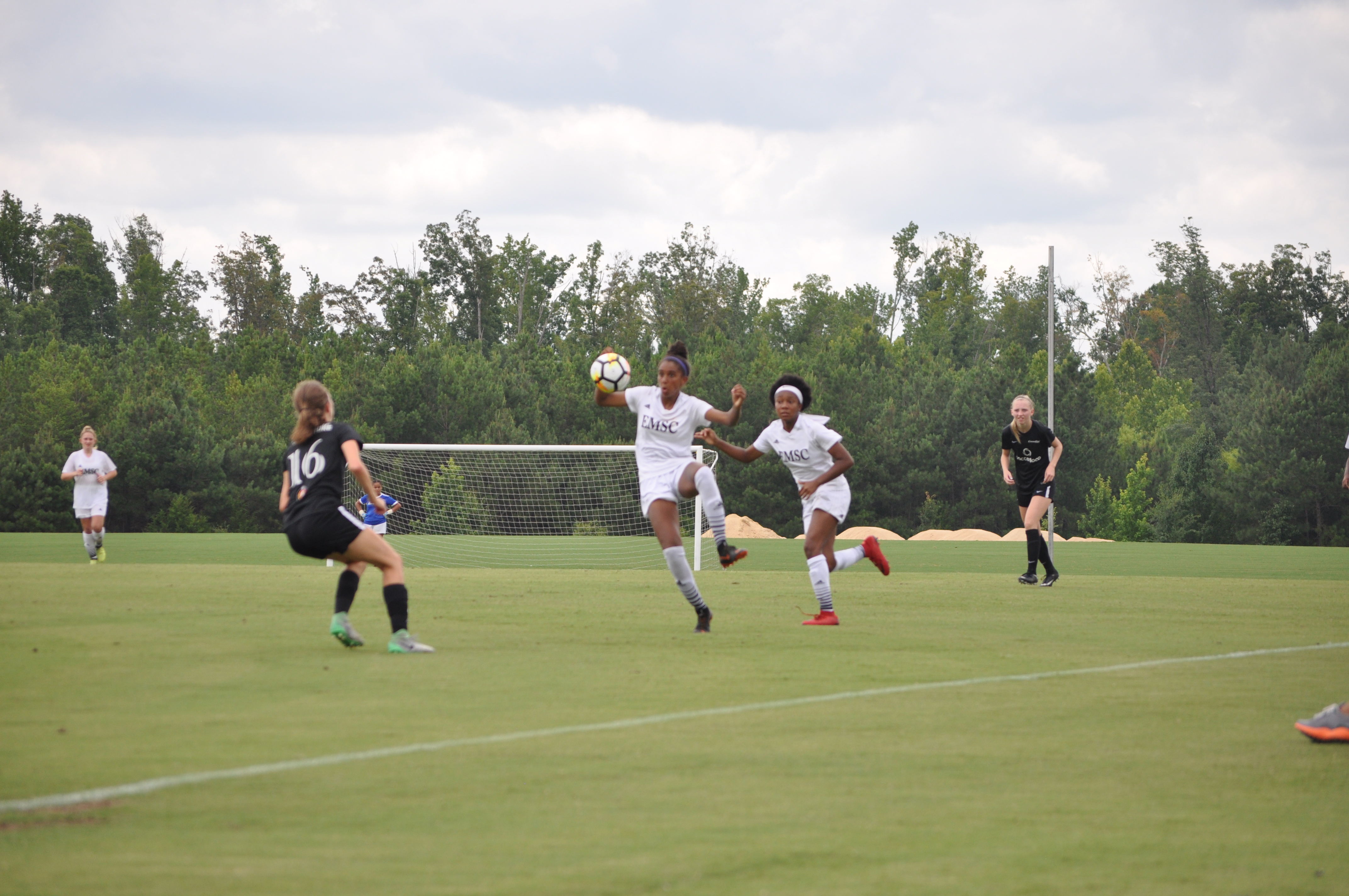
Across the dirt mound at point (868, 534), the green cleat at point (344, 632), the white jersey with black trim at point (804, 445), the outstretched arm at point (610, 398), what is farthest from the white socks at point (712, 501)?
the dirt mound at point (868, 534)

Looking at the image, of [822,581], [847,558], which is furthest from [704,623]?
[847,558]

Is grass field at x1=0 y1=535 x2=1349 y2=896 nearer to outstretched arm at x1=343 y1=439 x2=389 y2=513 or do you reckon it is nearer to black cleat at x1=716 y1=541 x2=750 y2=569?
black cleat at x1=716 y1=541 x2=750 y2=569

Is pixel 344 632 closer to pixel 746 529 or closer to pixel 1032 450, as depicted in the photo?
pixel 1032 450

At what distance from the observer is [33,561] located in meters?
21.3

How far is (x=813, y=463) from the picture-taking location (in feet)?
40.5

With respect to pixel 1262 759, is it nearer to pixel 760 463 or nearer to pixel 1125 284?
pixel 760 463

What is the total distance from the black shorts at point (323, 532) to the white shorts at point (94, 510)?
13751 mm

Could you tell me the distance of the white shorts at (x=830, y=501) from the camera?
12.3m

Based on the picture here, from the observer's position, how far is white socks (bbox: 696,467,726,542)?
11.6 meters

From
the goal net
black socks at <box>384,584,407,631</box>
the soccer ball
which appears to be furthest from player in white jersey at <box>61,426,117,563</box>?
black socks at <box>384,584,407,631</box>

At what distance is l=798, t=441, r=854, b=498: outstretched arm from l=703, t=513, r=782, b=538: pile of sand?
35.1 metres

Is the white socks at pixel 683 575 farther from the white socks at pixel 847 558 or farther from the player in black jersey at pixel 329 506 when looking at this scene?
the player in black jersey at pixel 329 506

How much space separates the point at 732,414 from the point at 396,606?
3158mm

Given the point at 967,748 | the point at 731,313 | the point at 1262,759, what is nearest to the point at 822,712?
the point at 967,748
